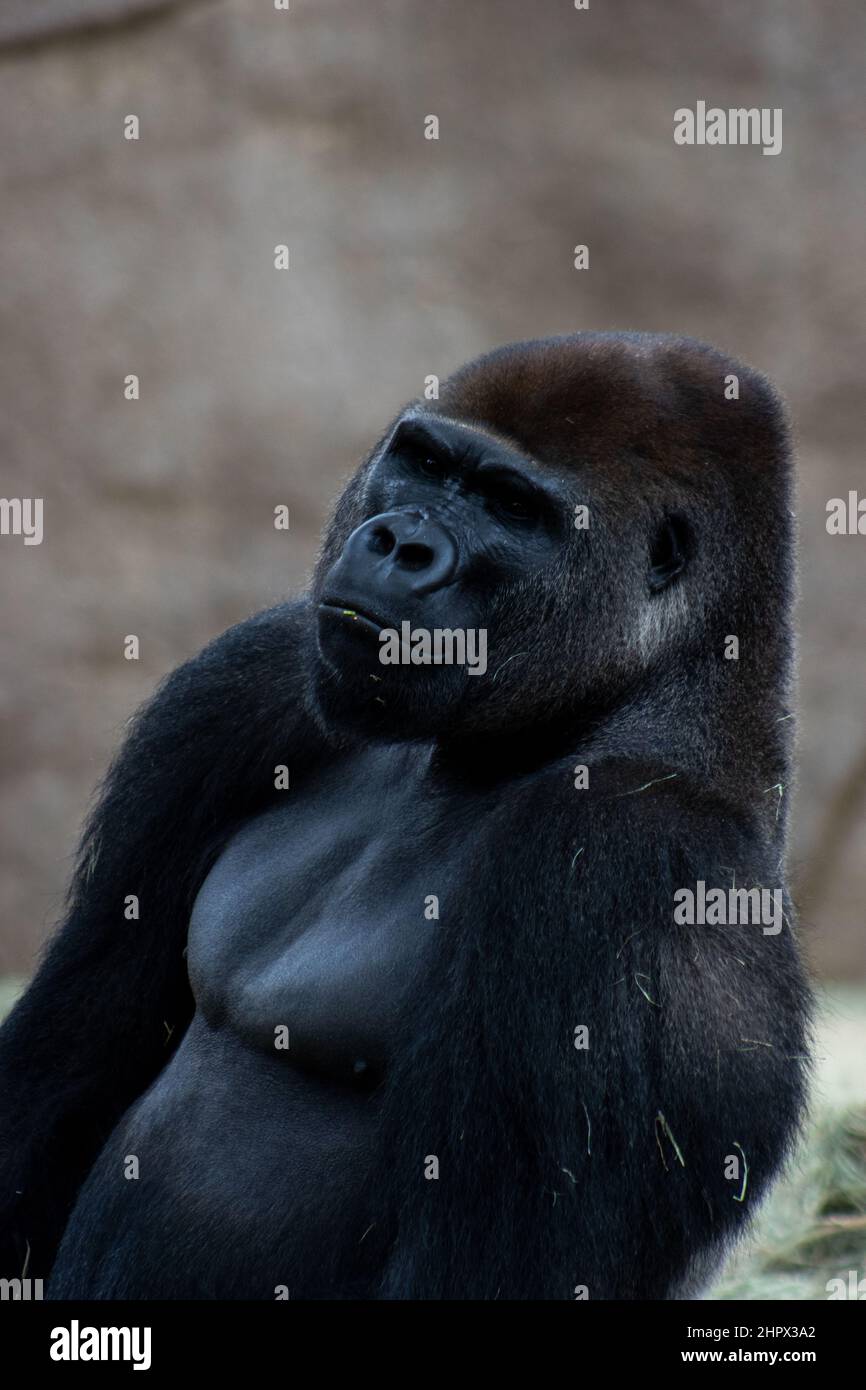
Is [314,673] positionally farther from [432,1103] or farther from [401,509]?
[432,1103]

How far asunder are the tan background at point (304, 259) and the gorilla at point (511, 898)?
479cm

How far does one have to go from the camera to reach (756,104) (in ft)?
28.0

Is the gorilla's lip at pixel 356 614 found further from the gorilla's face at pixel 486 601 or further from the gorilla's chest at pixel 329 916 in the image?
the gorilla's chest at pixel 329 916

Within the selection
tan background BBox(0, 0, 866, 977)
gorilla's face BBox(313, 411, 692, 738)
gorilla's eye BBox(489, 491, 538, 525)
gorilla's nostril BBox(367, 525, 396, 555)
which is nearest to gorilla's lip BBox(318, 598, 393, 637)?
gorilla's face BBox(313, 411, 692, 738)

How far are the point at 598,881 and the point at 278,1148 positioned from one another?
81 cm

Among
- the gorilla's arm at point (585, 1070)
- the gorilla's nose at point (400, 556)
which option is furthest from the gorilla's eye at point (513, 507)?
the gorilla's arm at point (585, 1070)

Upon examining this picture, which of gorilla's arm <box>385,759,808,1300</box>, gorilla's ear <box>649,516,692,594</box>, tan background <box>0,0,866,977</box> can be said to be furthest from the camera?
tan background <box>0,0,866,977</box>

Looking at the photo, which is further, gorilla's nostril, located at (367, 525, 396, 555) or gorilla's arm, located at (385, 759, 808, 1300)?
gorilla's nostril, located at (367, 525, 396, 555)

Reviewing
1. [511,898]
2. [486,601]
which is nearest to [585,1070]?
[511,898]

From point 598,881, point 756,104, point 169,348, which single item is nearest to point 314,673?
point 598,881

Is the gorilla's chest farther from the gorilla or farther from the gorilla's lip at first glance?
the gorilla's lip

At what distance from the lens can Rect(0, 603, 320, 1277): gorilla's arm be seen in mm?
3945

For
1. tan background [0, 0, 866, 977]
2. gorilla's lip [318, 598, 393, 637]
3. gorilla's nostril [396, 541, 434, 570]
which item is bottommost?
gorilla's lip [318, 598, 393, 637]
